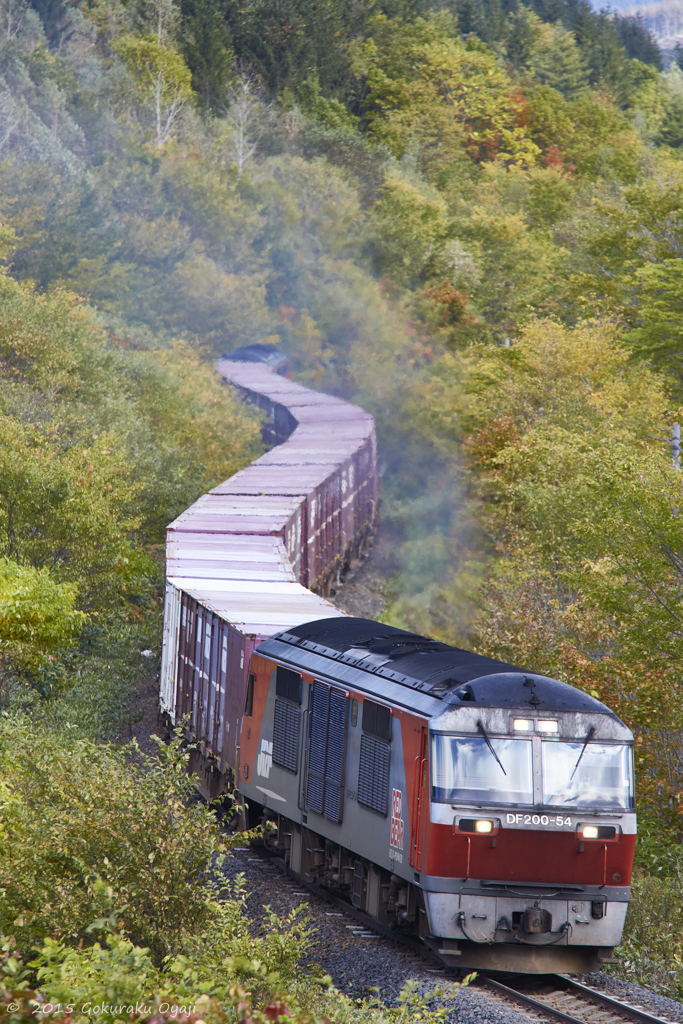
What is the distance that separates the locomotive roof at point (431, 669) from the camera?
12.2 metres

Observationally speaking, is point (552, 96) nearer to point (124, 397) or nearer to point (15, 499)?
point (124, 397)

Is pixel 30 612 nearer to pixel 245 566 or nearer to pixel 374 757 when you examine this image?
pixel 245 566

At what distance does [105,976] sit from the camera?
24.6 feet

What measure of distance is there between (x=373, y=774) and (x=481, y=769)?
5.89 ft

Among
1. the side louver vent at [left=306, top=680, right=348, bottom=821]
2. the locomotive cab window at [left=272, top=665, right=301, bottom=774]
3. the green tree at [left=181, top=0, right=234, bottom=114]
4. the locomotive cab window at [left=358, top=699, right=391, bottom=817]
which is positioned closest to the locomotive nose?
the locomotive cab window at [left=358, top=699, right=391, bottom=817]

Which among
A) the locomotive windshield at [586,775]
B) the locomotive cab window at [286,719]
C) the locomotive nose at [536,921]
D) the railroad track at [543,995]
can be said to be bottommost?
the railroad track at [543,995]

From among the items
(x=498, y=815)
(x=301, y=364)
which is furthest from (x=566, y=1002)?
(x=301, y=364)

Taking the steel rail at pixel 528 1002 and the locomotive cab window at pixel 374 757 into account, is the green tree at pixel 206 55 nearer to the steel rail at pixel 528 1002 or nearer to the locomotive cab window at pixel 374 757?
the locomotive cab window at pixel 374 757

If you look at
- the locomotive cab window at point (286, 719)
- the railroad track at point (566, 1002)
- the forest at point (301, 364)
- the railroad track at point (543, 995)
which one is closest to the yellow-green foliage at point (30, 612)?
the forest at point (301, 364)

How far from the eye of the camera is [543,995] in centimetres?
1227

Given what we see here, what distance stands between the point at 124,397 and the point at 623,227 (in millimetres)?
31769

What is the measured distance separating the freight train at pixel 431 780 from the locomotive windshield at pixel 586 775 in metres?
0.02

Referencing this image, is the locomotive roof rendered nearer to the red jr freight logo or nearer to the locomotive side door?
the locomotive side door

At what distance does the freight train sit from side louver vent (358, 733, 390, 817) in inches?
1.1
